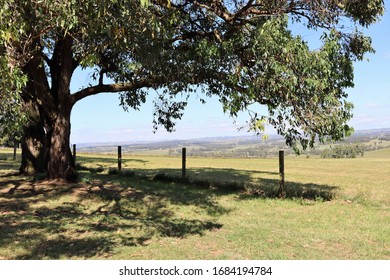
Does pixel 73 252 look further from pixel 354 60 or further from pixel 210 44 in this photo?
pixel 354 60

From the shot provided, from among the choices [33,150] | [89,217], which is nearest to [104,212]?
[89,217]

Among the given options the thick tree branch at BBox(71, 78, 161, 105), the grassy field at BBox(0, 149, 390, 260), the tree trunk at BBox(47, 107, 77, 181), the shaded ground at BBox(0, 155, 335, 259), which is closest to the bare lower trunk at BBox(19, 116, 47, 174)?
the shaded ground at BBox(0, 155, 335, 259)

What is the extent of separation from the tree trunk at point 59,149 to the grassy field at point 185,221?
32.0 inches

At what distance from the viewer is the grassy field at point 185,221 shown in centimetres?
782

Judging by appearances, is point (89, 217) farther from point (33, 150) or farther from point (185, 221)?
point (33, 150)

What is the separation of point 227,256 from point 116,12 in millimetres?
5362

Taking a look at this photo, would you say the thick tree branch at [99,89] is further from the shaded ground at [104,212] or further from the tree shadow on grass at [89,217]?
the tree shadow on grass at [89,217]

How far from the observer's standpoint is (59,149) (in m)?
17.0

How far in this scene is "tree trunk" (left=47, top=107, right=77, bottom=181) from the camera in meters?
17.0

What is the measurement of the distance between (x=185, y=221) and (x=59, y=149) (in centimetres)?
857

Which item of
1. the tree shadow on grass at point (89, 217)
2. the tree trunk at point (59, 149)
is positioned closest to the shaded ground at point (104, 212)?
the tree shadow on grass at point (89, 217)

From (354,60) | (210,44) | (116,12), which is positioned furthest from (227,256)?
(354,60)

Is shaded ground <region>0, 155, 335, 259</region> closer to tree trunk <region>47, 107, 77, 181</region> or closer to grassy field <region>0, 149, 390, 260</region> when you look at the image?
grassy field <region>0, 149, 390, 260</region>

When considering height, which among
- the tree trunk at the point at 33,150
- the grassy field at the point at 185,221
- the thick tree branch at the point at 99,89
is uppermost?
the thick tree branch at the point at 99,89
